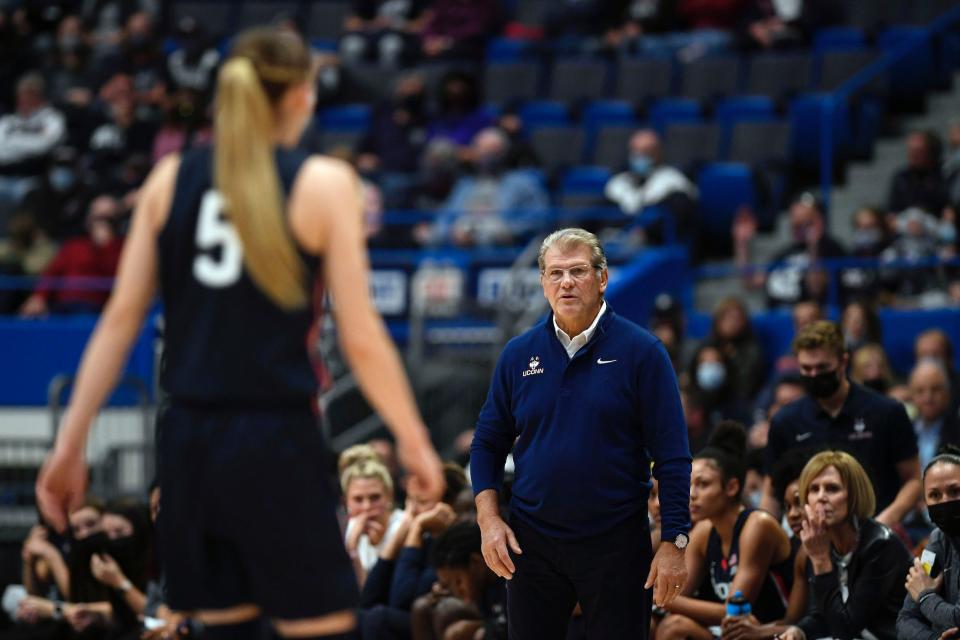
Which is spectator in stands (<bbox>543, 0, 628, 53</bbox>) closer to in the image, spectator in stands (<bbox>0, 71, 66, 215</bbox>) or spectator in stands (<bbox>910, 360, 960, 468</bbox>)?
spectator in stands (<bbox>0, 71, 66, 215</bbox>)

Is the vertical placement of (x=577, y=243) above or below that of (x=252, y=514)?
above

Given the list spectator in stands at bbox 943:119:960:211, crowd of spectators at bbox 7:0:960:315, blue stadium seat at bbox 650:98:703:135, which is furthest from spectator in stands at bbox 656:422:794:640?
blue stadium seat at bbox 650:98:703:135

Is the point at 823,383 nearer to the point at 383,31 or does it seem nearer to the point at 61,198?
the point at 61,198

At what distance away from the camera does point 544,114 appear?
52.9 ft

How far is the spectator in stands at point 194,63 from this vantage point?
17953 mm

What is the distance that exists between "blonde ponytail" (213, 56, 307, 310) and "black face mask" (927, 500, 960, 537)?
315 centimetres

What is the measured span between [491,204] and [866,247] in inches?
132

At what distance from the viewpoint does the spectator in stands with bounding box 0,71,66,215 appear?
17.5 metres

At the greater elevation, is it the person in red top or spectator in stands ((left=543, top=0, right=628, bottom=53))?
spectator in stands ((left=543, top=0, right=628, bottom=53))

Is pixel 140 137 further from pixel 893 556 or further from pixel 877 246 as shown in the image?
pixel 893 556

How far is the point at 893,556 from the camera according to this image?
647cm

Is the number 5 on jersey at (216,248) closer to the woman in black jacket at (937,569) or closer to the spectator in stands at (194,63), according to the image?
the woman in black jacket at (937,569)

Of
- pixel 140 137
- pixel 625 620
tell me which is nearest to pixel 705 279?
pixel 140 137

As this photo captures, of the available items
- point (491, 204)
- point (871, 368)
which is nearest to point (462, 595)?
point (871, 368)
